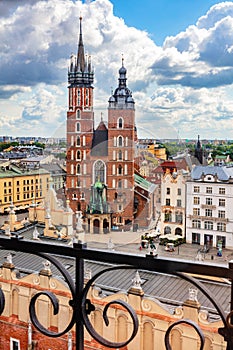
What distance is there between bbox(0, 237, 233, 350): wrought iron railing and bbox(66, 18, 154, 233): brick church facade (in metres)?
5.04

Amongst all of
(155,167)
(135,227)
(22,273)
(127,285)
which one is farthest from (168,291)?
(155,167)

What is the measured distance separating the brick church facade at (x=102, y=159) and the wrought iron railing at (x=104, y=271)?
5.04m

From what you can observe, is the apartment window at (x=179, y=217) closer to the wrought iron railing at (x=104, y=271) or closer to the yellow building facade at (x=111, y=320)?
the yellow building facade at (x=111, y=320)

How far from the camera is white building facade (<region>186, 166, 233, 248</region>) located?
19.1 feet

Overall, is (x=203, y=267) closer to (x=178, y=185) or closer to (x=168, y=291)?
(x=168, y=291)

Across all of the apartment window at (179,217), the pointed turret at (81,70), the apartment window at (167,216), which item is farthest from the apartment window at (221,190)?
the pointed turret at (81,70)

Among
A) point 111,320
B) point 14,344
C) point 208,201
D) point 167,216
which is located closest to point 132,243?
point 167,216

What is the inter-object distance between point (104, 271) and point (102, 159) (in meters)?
5.87

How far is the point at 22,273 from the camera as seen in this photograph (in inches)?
116

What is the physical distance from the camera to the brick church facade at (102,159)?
19.0 feet

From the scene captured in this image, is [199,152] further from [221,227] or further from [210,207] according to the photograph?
[221,227]

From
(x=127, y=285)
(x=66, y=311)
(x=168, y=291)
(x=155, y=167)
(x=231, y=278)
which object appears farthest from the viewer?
(x=155, y=167)

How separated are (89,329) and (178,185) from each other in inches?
235

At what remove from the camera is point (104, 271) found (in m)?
0.42
